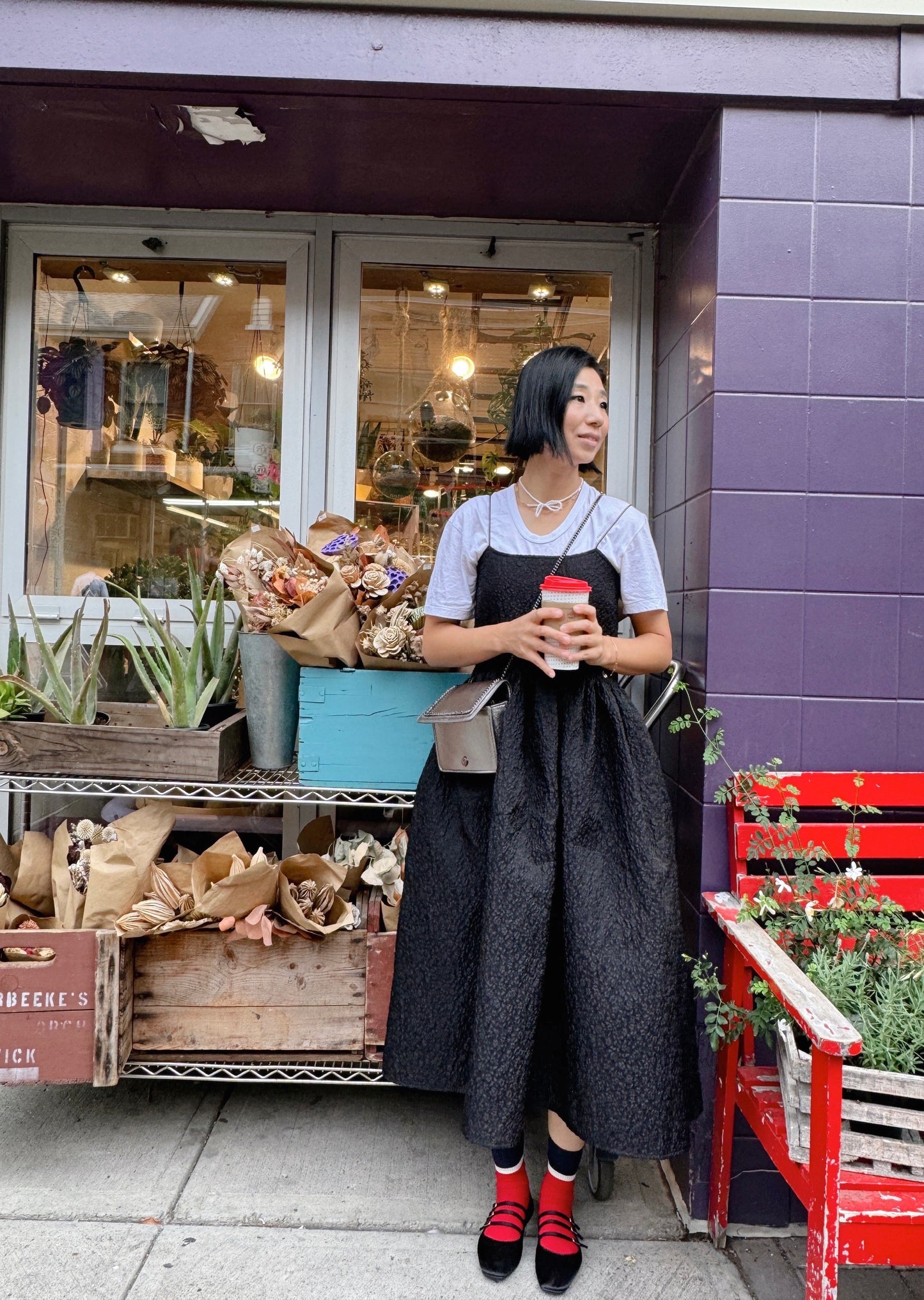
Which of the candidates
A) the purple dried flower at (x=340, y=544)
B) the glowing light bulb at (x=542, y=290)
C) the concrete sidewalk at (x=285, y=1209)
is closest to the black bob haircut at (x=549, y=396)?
the purple dried flower at (x=340, y=544)

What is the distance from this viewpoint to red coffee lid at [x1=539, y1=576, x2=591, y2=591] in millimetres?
1593

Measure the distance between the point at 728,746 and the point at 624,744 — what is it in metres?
0.34

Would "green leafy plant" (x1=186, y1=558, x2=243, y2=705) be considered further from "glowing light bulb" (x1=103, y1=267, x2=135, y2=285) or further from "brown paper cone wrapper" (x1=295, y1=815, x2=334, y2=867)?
"glowing light bulb" (x1=103, y1=267, x2=135, y2=285)

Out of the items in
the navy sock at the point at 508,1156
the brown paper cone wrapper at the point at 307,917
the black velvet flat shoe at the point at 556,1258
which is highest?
the brown paper cone wrapper at the point at 307,917

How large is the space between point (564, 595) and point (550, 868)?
0.54 m

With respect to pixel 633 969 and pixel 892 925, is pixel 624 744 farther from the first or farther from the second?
pixel 892 925

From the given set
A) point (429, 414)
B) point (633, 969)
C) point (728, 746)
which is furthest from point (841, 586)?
point (429, 414)

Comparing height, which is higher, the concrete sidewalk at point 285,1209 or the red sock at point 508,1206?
the red sock at point 508,1206

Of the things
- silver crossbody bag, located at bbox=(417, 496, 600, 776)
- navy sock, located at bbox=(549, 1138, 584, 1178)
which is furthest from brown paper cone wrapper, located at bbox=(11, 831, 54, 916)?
navy sock, located at bbox=(549, 1138, 584, 1178)

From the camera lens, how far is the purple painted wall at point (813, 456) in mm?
1998

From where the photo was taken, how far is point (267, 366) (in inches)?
110

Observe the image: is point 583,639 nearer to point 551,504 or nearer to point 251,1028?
point 551,504

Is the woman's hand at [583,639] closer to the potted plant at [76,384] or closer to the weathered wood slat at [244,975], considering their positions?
the weathered wood slat at [244,975]

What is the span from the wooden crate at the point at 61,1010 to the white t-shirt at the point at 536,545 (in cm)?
110
